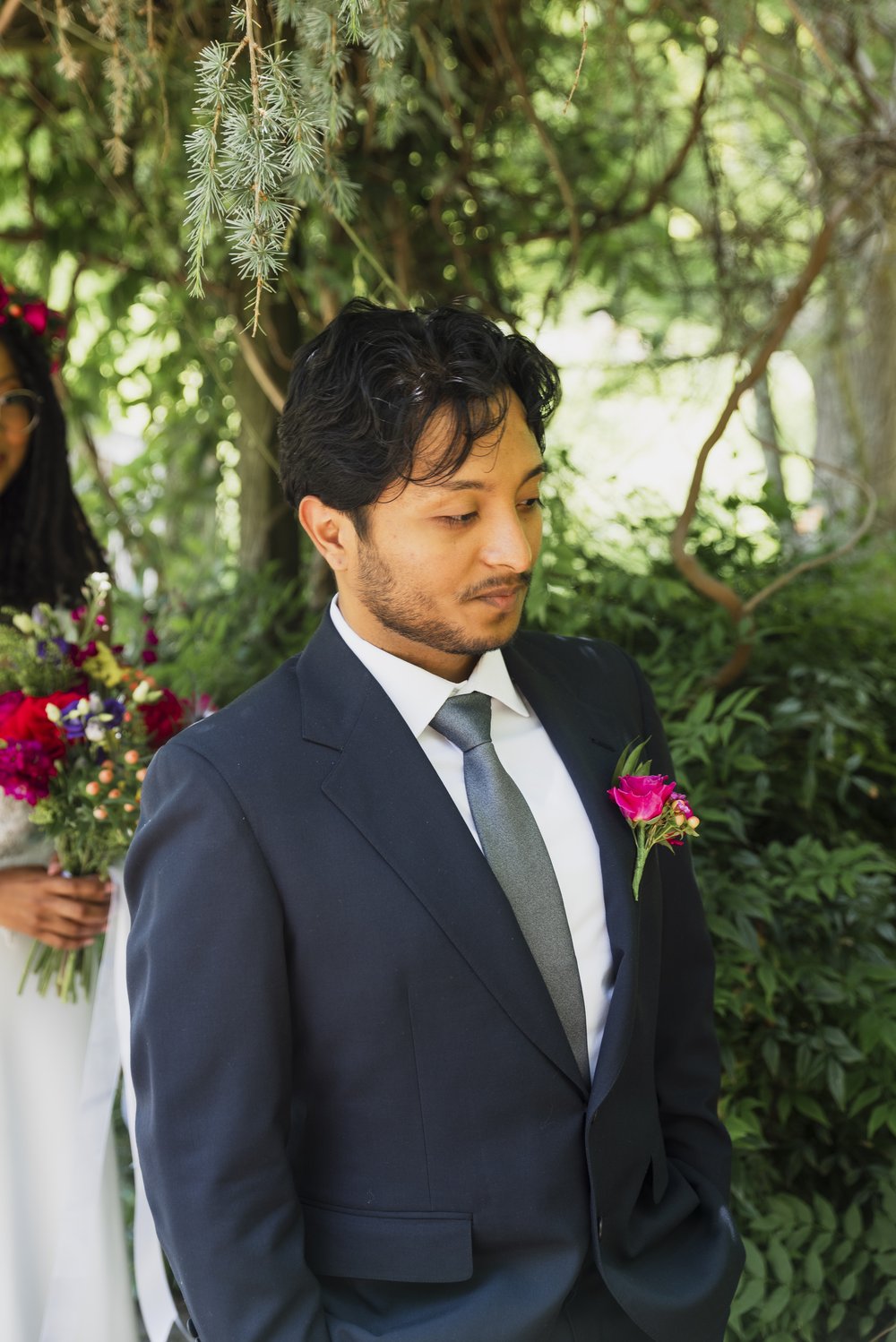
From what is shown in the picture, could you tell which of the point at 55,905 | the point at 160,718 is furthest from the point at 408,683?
the point at 55,905

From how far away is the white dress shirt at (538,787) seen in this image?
5.02 ft

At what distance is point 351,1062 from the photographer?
4.59ft

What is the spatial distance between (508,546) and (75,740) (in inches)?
40.4

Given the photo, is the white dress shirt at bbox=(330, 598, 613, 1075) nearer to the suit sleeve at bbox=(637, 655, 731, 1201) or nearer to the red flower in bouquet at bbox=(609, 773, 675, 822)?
the red flower in bouquet at bbox=(609, 773, 675, 822)

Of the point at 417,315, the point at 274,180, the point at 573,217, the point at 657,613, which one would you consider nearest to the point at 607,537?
the point at 657,613

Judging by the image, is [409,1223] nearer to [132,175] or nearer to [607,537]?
[607,537]

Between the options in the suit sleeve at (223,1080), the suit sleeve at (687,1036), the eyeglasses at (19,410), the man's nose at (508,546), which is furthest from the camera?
the eyeglasses at (19,410)

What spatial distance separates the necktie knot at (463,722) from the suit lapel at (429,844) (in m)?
0.07

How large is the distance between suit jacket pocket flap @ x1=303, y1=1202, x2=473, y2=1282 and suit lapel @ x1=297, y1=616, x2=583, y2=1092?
0.22 m

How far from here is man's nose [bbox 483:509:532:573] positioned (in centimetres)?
145

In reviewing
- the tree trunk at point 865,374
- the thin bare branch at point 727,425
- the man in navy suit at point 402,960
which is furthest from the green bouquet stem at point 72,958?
the tree trunk at point 865,374

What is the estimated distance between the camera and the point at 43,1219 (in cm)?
229

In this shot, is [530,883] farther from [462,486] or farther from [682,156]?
[682,156]

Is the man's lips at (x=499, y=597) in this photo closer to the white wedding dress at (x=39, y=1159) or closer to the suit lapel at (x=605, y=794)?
the suit lapel at (x=605, y=794)
